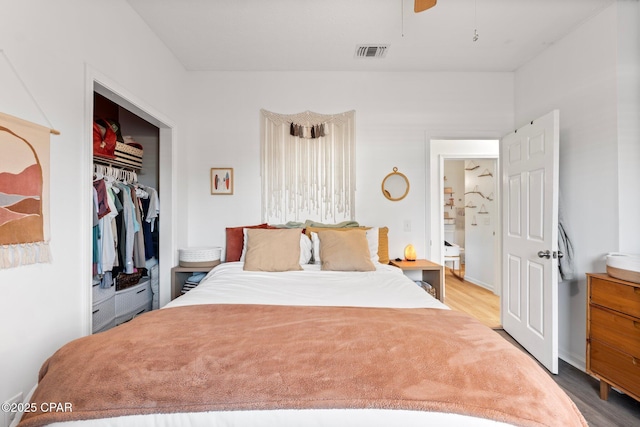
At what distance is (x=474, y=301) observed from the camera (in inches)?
160

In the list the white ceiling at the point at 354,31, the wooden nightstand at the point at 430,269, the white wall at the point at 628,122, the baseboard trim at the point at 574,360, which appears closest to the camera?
the white wall at the point at 628,122

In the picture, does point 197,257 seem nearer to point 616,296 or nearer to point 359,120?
point 359,120

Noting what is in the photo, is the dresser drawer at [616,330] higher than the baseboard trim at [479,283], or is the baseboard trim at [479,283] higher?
the dresser drawer at [616,330]

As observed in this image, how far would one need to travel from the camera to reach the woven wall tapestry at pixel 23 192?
1.31 meters

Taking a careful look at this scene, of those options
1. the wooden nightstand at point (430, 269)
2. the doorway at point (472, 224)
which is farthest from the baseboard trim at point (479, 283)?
the wooden nightstand at point (430, 269)

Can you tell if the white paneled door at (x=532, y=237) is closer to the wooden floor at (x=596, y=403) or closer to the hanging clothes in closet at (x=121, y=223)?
the wooden floor at (x=596, y=403)

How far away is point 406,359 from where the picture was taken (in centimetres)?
101

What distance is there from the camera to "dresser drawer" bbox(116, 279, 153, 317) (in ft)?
9.25

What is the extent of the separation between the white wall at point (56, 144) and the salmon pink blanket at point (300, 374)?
45cm

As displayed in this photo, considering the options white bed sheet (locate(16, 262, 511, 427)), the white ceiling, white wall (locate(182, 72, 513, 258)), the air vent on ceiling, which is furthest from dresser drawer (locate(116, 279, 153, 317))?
the air vent on ceiling

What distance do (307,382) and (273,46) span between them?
2723 mm

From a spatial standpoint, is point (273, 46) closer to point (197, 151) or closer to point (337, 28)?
point (337, 28)

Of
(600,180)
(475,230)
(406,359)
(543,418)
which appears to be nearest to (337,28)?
(600,180)

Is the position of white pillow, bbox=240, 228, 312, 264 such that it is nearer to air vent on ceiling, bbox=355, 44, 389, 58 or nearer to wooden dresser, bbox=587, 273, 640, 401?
air vent on ceiling, bbox=355, 44, 389, 58
